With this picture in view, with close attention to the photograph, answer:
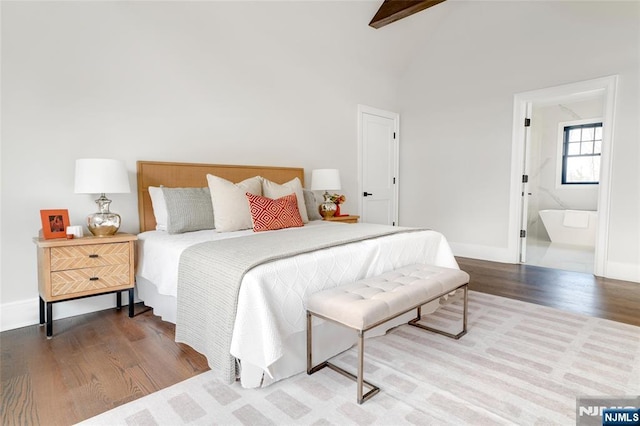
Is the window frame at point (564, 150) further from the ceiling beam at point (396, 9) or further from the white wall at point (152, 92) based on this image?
the ceiling beam at point (396, 9)

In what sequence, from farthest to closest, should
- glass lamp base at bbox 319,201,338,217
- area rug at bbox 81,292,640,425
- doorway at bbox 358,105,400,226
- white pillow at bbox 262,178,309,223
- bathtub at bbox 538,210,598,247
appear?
1. bathtub at bbox 538,210,598,247
2. doorway at bbox 358,105,400,226
3. glass lamp base at bbox 319,201,338,217
4. white pillow at bbox 262,178,309,223
5. area rug at bbox 81,292,640,425

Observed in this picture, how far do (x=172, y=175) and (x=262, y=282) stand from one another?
2.03 meters

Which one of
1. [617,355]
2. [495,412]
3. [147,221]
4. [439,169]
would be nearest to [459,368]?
[495,412]

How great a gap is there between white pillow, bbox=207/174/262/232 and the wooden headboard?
1.49ft

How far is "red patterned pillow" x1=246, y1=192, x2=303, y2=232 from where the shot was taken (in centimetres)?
287

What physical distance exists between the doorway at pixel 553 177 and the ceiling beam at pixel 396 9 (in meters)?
1.66

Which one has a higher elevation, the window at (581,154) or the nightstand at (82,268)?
the window at (581,154)

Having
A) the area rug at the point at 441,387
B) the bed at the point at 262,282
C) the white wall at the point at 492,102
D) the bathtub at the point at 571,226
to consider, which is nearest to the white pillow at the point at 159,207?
the bed at the point at 262,282

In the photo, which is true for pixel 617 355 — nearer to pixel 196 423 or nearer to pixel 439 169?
pixel 196 423

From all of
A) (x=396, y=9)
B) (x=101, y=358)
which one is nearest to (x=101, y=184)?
(x=101, y=358)

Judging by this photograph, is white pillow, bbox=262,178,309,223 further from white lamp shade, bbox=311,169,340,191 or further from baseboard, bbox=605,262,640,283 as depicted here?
→ baseboard, bbox=605,262,640,283

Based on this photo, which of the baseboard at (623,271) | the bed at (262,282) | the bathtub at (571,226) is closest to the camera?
the bed at (262,282)

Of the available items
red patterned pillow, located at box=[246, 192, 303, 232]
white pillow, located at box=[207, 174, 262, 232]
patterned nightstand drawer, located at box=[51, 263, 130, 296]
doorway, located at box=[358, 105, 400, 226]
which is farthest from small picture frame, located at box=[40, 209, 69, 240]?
doorway, located at box=[358, 105, 400, 226]

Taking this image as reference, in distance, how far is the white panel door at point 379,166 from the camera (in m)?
5.22
